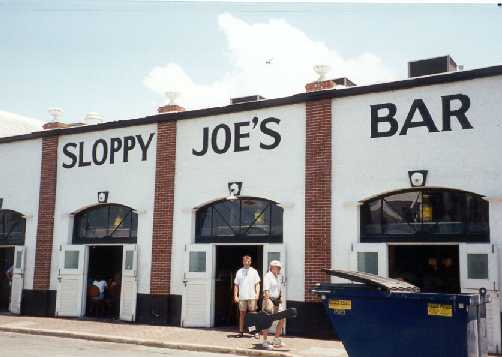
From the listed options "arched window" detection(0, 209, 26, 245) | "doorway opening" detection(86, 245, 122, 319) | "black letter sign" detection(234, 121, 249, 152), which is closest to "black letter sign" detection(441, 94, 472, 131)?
"black letter sign" detection(234, 121, 249, 152)

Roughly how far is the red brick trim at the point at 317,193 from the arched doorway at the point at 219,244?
36.5 inches

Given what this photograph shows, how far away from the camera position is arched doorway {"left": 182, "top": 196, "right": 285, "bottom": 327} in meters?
13.6

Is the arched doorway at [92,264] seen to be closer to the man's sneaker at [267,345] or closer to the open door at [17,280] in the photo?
the open door at [17,280]

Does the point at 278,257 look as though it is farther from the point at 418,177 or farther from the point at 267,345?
the point at 418,177

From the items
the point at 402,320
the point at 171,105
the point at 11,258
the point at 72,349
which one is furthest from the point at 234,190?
the point at 11,258

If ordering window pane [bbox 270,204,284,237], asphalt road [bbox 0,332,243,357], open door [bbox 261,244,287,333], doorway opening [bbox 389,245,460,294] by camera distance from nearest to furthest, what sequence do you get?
asphalt road [bbox 0,332,243,357], open door [bbox 261,244,287,333], window pane [bbox 270,204,284,237], doorway opening [bbox 389,245,460,294]

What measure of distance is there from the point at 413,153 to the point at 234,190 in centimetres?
431

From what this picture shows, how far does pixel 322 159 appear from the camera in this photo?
1278 cm

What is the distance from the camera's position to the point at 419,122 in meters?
11.9

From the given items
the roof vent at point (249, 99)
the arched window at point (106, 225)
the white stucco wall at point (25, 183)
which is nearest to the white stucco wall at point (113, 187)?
the arched window at point (106, 225)

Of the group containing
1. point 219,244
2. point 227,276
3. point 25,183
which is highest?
point 25,183

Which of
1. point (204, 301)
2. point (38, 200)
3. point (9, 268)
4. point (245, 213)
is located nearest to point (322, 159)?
point (245, 213)

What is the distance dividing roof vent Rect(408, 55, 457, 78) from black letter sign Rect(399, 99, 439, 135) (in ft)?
5.22

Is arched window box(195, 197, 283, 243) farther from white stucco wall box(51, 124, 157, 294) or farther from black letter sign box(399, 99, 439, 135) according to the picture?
black letter sign box(399, 99, 439, 135)
